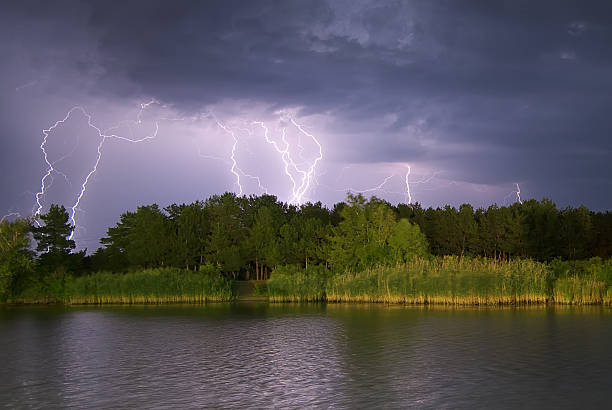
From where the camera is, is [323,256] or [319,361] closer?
[319,361]

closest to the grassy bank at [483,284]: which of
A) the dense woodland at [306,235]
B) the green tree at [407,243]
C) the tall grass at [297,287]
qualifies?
the tall grass at [297,287]

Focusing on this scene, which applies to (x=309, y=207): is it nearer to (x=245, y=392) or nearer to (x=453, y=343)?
(x=453, y=343)

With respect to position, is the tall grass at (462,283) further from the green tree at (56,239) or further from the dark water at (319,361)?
the green tree at (56,239)

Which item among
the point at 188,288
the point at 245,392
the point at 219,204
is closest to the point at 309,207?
the point at 219,204

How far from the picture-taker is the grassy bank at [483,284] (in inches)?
1625

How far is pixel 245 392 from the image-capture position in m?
17.3

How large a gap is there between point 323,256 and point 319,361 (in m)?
51.6

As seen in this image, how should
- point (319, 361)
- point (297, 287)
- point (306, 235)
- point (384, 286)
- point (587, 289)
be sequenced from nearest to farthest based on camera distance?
1. point (319, 361)
2. point (587, 289)
3. point (384, 286)
4. point (297, 287)
5. point (306, 235)

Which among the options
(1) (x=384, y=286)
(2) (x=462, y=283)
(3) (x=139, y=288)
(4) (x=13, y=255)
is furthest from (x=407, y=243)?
(4) (x=13, y=255)

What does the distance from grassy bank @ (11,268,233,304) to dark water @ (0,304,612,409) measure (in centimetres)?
1323

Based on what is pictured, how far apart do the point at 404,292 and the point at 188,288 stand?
19.5 meters

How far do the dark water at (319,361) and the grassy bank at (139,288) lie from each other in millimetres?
13231

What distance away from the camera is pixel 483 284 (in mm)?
41438

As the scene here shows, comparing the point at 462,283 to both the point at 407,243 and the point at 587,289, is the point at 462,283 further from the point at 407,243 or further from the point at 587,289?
the point at 407,243
